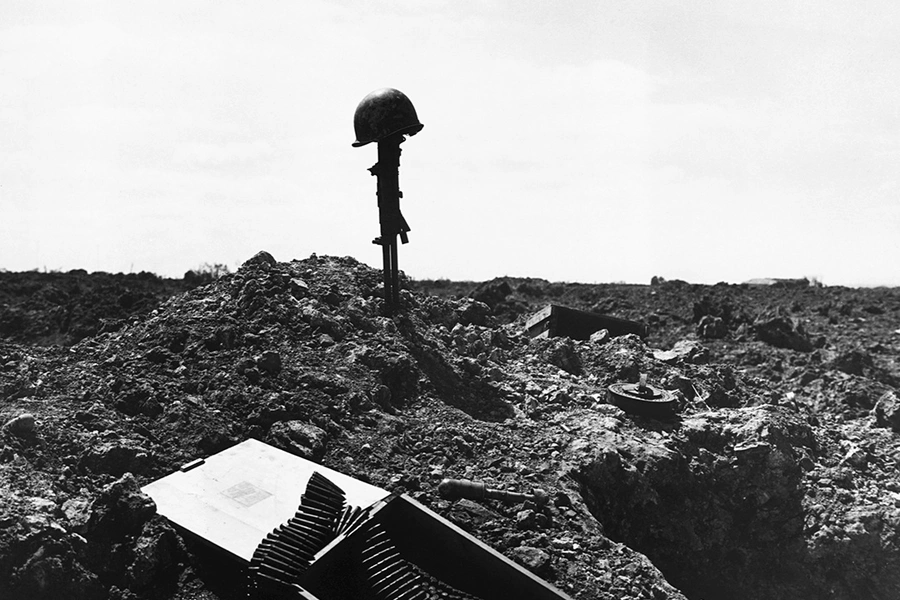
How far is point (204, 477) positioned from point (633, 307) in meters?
12.6

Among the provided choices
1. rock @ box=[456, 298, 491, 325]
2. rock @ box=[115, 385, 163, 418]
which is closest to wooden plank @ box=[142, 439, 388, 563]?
A: rock @ box=[115, 385, 163, 418]

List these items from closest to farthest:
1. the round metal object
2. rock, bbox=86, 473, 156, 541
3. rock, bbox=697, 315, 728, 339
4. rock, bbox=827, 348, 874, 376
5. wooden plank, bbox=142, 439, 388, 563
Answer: wooden plank, bbox=142, 439, 388, 563
rock, bbox=86, 473, 156, 541
the round metal object
rock, bbox=827, 348, 874, 376
rock, bbox=697, 315, 728, 339

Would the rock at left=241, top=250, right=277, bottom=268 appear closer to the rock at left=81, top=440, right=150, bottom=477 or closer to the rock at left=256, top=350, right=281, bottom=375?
the rock at left=256, top=350, right=281, bottom=375

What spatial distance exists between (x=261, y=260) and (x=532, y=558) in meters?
6.18

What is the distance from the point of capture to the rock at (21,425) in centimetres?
680

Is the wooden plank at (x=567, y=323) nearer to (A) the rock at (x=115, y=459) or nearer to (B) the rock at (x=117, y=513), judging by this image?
(A) the rock at (x=115, y=459)

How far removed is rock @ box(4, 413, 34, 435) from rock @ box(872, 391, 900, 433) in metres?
10.9

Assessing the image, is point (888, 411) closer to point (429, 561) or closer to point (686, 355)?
point (686, 355)

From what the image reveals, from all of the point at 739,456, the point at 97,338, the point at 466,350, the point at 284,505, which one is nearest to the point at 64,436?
the point at 284,505

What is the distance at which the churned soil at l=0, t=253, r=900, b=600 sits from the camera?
6.11 meters

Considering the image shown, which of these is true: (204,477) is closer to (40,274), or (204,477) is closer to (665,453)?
(665,453)

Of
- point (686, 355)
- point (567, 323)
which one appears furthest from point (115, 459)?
point (686, 355)

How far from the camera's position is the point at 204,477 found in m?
6.62

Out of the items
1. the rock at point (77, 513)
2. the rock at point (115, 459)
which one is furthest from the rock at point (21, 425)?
the rock at point (77, 513)
